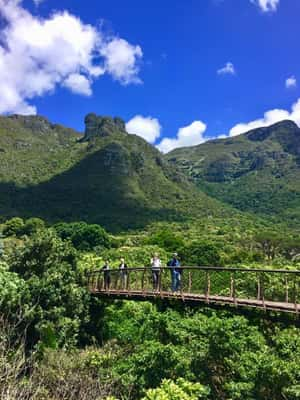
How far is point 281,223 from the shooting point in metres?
123

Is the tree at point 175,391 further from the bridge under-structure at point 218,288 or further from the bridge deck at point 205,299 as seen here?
the bridge under-structure at point 218,288

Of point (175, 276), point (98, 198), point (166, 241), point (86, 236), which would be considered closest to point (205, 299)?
point (175, 276)

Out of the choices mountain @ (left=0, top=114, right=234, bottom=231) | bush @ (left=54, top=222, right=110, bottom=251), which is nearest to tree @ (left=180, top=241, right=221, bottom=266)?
bush @ (left=54, top=222, right=110, bottom=251)

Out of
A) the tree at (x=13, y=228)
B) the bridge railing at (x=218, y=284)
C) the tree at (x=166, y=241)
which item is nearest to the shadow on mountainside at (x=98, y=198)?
the tree at (x=13, y=228)

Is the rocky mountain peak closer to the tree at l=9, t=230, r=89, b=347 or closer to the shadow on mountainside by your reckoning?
the shadow on mountainside

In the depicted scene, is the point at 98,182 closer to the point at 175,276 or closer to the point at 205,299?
the point at 175,276

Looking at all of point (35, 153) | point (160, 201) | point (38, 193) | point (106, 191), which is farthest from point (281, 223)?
point (35, 153)

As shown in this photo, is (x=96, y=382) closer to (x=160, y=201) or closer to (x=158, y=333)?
(x=158, y=333)

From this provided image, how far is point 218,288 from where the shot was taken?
26312 mm

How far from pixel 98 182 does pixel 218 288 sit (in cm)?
9102

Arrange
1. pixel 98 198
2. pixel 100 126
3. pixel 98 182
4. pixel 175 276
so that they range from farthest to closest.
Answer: pixel 100 126
pixel 98 182
pixel 98 198
pixel 175 276

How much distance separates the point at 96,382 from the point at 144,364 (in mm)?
1667

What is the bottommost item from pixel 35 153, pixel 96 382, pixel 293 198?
pixel 96 382

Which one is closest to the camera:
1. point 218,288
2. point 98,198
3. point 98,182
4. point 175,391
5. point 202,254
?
point 175,391
